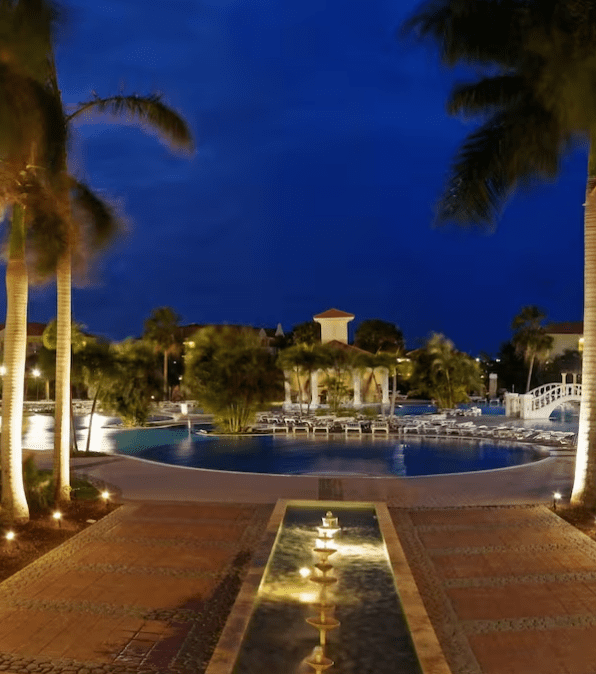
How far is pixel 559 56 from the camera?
10016mm

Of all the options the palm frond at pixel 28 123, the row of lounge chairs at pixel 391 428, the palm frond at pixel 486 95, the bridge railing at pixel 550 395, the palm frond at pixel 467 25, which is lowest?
the row of lounge chairs at pixel 391 428

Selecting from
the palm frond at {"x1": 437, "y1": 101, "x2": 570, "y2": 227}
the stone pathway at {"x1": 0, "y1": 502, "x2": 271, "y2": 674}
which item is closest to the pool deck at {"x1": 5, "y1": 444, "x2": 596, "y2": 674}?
the stone pathway at {"x1": 0, "y1": 502, "x2": 271, "y2": 674}

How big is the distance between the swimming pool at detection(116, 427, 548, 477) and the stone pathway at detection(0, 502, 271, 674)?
775cm

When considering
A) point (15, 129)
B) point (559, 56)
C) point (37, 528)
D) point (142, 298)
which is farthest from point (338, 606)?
point (142, 298)

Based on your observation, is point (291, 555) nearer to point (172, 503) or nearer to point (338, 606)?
point (338, 606)

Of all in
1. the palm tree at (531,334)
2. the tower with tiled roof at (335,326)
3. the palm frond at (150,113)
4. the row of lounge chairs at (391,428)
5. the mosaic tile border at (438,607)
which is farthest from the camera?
the palm tree at (531,334)

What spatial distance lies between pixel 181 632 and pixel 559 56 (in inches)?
341

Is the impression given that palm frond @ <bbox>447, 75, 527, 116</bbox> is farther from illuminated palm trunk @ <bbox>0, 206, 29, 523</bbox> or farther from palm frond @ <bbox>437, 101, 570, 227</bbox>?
illuminated palm trunk @ <bbox>0, 206, 29, 523</bbox>

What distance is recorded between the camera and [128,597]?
754cm

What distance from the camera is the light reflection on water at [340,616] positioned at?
622 centimetres

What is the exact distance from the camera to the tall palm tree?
11.6 meters

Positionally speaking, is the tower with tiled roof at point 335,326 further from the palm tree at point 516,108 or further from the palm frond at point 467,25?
the palm frond at point 467,25

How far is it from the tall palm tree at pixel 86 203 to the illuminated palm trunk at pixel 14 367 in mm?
1429

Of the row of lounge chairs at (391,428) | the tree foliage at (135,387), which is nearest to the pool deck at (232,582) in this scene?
the row of lounge chairs at (391,428)
